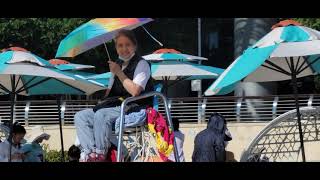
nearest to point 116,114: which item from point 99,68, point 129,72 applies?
point 129,72

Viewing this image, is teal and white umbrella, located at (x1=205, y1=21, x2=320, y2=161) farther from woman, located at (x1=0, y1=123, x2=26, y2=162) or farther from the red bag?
woman, located at (x1=0, y1=123, x2=26, y2=162)

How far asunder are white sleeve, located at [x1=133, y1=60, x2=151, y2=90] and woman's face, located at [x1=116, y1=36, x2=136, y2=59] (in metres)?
0.12

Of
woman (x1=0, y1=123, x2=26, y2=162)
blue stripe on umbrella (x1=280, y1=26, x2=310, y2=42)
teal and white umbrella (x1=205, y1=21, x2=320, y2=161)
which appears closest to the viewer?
teal and white umbrella (x1=205, y1=21, x2=320, y2=161)

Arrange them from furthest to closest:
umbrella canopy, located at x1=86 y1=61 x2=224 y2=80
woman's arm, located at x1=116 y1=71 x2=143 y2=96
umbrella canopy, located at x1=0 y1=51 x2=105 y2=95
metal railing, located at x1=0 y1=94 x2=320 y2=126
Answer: metal railing, located at x1=0 y1=94 x2=320 y2=126, umbrella canopy, located at x1=86 y1=61 x2=224 y2=80, umbrella canopy, located at x1=0 y1=51 x2=105 y2=95, woman's arm, located at x1=116 y1=71 x2=143 y2=96

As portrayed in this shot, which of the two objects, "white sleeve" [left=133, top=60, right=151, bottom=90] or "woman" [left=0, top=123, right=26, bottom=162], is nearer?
"white sleeve" [left=133, top=60, right=151, bottom=90]

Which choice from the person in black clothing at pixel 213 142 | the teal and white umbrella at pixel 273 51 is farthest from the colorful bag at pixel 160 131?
the person in black clothing at pixel 213 142

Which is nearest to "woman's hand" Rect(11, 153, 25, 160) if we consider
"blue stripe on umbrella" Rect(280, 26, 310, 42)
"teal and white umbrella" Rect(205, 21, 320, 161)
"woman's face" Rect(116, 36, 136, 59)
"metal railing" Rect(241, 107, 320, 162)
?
"teal and white umbrella" Rect(205, 21, 320, 161)

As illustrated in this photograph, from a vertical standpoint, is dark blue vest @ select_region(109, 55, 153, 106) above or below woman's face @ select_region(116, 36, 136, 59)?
below

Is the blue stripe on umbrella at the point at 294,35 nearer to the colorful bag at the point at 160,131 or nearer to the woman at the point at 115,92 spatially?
the woman at the point at 115,92

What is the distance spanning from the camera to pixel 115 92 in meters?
5.47


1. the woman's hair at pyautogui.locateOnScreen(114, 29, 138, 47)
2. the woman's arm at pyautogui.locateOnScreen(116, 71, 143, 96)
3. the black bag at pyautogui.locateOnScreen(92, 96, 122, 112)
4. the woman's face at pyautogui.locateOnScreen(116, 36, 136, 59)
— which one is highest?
the woman's hair at pyautogui.locateOnScreen(114, 29, 138, 47)

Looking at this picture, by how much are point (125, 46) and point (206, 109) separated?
9.58 m

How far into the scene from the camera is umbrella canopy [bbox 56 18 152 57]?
5.36m
